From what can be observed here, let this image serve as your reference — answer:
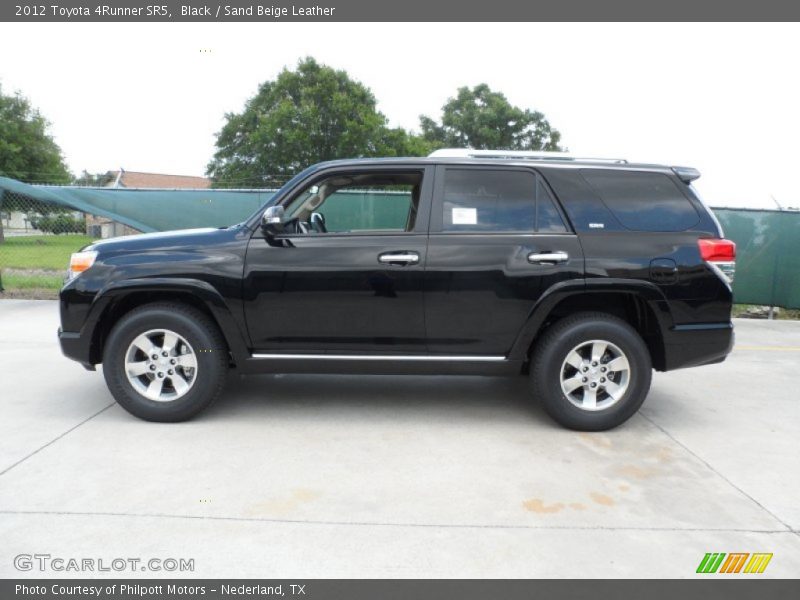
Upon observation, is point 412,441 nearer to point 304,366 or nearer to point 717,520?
point 304,366

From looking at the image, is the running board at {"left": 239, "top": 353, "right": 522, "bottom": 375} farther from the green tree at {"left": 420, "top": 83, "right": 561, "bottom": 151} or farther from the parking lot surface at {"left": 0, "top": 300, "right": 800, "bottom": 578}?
the green tree at {"left": 420, "top": 83, "right": 561, "bottom": 151}

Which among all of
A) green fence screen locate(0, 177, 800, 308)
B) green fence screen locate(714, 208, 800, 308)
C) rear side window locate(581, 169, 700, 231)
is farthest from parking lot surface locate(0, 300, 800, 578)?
green fence screen locate(714, 208, 800, 308)

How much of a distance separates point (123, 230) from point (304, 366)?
23.7 ft

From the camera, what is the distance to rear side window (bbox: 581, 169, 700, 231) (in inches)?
172

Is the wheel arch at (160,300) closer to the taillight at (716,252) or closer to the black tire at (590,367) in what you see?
the black tire at (590,367)

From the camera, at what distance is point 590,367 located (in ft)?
14.2

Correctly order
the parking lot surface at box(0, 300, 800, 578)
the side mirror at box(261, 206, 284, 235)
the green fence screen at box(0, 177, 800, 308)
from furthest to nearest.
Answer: the green fence screen at box(0, 177, 800, 308), the side mirror at box(261, 206, 284, 235), the parking lot surface at box(0, 300, 800, 578)

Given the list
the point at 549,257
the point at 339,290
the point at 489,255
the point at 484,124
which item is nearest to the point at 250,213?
the point at 339,290

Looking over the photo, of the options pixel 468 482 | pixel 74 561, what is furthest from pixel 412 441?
pixel 74 561

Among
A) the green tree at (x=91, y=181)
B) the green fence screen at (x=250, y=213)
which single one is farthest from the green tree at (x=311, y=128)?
the green fence screen at (x=250, y=213)

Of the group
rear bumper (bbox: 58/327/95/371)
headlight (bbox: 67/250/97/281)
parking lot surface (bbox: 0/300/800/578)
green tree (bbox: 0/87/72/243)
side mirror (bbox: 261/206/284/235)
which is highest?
green tree (bbox: 0/87/72/243)

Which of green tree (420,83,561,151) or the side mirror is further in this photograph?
green tree (420,83,561,151)

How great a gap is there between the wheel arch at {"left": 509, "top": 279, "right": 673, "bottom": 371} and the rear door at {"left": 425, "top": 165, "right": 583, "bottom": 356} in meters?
0.07

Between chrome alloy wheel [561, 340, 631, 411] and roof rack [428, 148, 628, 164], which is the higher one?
roof rack [428, 148, 628, 164]
